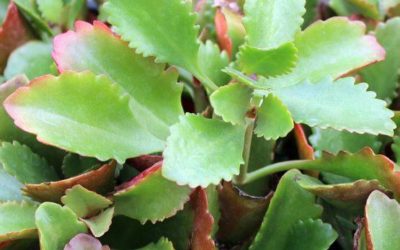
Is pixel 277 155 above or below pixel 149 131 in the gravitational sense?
below

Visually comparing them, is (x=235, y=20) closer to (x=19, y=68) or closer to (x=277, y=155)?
(x=277, y=155)

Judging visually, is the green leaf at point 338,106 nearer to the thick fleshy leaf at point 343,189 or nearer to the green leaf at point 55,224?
the thick fleshy leaf at point 343,189

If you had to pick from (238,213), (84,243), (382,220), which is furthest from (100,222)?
(382,220)

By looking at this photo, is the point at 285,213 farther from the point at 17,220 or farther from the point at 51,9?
the point at 51,9

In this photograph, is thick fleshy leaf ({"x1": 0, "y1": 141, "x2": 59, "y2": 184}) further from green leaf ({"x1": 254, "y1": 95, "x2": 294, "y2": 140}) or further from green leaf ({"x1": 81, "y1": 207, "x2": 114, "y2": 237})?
green leaf ({"x1": 254, "y1": 95, "x2": 294, "y2": 140})

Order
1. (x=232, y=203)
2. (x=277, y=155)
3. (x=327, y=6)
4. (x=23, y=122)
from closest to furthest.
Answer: (x=23, y=122) < (x=232, y=203) < (x=277, y=155) < (x=327, y=6)

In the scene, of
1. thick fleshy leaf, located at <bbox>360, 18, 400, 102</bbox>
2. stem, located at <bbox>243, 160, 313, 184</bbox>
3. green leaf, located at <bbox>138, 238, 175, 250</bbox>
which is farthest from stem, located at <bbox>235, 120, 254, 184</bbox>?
thick fleshy leaf, located at <bbox>360, 18, 400, 102</bbox>

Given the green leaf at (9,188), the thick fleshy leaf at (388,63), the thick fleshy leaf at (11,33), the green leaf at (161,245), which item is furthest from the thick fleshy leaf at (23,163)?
the thick fleshy leaf at (388,63)

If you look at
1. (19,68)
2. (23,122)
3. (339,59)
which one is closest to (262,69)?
(339,59)
